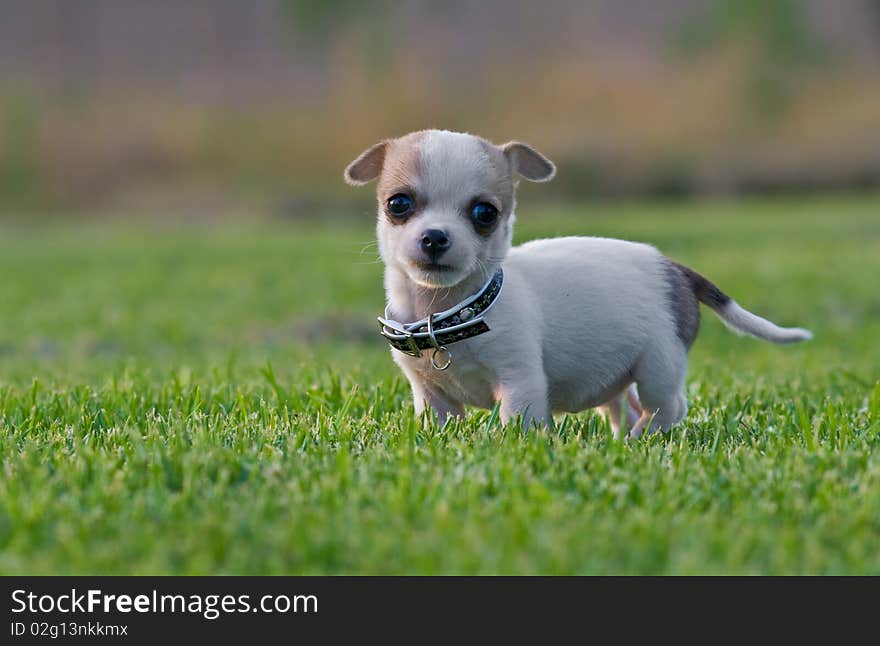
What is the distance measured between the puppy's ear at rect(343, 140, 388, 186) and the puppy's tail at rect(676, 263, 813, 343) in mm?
1355

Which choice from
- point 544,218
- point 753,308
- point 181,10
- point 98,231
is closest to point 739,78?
point 544,218

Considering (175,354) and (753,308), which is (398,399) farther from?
(753,308)

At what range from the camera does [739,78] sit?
3878 cm

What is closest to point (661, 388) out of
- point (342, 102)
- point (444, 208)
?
point (444, 208)

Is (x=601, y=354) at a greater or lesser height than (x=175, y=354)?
greater

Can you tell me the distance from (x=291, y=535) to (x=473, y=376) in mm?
1392

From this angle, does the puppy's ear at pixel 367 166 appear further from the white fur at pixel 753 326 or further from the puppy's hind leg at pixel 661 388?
the white fur at pixel 753 326

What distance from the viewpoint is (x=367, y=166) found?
429 centimetres

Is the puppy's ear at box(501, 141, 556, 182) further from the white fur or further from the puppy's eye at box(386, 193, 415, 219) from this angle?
the white fur

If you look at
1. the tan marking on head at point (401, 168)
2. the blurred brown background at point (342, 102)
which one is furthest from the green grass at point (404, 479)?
the blurred brown background at point (342, 102)

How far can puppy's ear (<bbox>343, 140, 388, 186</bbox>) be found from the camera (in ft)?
13.8

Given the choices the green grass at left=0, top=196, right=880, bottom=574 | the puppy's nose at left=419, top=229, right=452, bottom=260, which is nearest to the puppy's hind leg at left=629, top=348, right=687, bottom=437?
the green grass at left=0, top=196, right=880, bottom=574

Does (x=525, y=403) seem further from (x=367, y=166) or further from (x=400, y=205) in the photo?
(x=367, y=166)

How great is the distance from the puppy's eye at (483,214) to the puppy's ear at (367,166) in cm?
55
